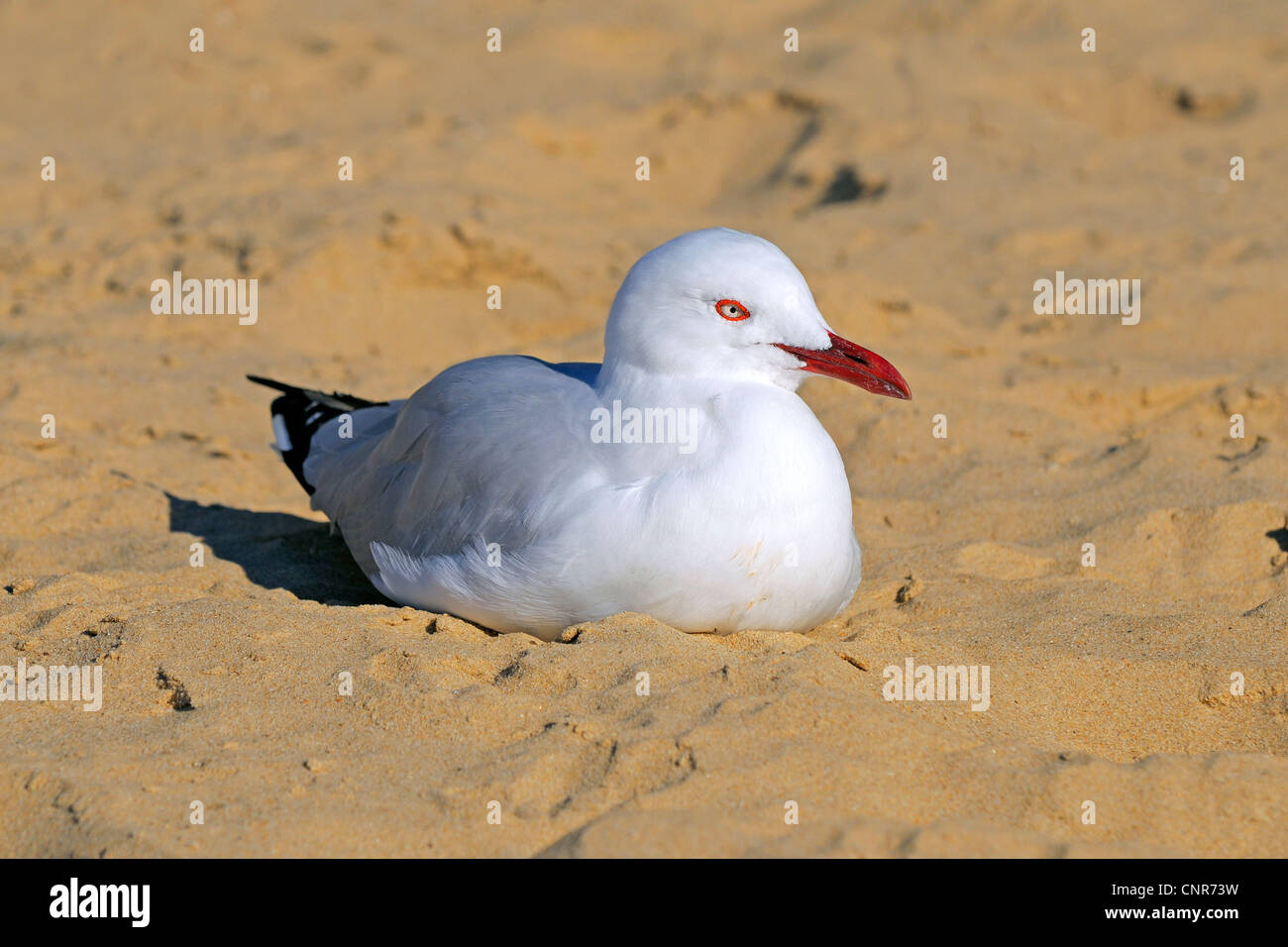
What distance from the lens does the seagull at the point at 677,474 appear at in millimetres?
3814

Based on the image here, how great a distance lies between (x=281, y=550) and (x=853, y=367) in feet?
7.93

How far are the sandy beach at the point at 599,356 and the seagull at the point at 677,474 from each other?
15cm

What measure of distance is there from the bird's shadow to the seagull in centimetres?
76

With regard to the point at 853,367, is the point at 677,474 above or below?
below

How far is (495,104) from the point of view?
10.8 m

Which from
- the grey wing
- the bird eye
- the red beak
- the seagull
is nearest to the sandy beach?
the seagull

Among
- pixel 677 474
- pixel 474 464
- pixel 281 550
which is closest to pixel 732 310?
pixel 677 474

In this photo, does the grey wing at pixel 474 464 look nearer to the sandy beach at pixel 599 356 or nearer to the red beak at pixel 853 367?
the sandy beach at pixel 599 356

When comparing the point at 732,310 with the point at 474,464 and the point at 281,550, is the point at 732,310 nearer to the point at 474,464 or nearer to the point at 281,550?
the point at 474,464

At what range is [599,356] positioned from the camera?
7.15 metres

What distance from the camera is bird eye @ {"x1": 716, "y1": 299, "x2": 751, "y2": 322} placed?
389 cm

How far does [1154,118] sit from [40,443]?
27.4 ft
